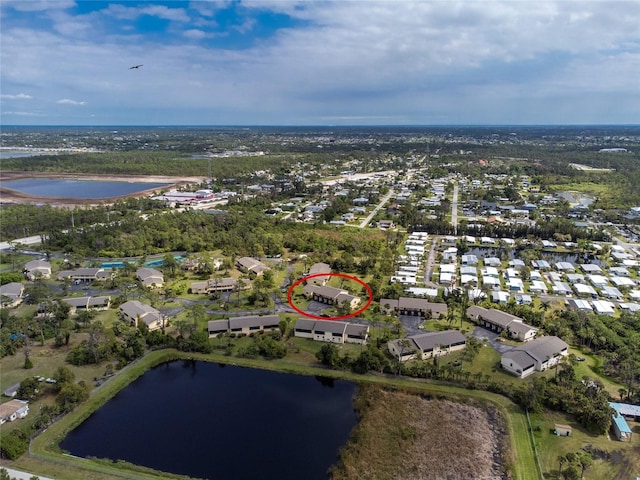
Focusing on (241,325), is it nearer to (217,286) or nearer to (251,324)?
(251,324)

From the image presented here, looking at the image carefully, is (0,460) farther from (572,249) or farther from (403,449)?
(572,249)

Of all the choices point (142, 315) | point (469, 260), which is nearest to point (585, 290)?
point (469, 260)

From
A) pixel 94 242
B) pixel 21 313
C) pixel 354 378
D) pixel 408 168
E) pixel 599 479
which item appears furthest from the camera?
pixel 408 168

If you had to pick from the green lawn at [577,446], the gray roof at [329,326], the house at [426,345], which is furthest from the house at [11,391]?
the green lawn at [577,446]

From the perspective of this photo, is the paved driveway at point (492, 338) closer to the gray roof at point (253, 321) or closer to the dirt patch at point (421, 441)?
the dirt patch at point (421, 441)

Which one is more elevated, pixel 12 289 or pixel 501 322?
pixel 12 289

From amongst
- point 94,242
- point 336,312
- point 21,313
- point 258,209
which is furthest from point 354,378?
point 258,209

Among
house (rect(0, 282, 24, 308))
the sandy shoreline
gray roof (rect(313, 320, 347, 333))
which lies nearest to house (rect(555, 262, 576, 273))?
gray roof (rect(313, 320, 347, 333))

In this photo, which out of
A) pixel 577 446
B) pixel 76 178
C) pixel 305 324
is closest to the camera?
pixel 577 446
